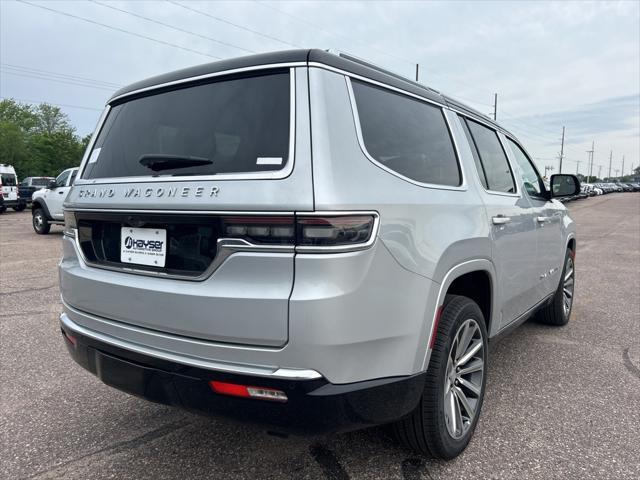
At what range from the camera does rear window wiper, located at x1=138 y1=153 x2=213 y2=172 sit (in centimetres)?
207

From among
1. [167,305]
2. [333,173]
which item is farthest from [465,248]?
[167,305]

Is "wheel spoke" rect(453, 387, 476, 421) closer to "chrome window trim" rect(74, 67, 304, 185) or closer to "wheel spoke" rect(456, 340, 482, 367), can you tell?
"wheel spoke" rect(456, 340, 482, 367)

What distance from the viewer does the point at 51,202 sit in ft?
41.8

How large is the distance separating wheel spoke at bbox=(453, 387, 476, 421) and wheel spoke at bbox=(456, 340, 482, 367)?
14 centimetres

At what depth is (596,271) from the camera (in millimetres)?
8117

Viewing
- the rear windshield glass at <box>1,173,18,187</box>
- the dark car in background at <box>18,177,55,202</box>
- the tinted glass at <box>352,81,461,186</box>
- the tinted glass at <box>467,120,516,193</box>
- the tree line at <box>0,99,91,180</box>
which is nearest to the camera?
the tinted glass at <box>352,81,461,186</box>

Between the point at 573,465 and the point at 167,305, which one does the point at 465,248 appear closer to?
the point at 573,465

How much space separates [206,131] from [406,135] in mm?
949

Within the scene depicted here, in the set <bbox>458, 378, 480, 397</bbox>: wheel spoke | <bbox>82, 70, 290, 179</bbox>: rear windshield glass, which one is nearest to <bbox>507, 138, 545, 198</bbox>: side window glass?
<bbox>458, 378, 480, 397</bbox>: wheel spoke

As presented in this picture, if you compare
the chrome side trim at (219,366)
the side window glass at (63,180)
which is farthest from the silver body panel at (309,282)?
the side window glass at (63,180)

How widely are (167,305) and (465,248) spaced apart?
145 cm

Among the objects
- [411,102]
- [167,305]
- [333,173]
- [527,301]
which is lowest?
[527,301]

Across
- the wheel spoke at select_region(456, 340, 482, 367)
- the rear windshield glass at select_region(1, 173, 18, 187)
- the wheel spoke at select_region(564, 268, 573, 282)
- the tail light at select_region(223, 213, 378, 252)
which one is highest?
the tail light at select_region(223, 213, 378, 252)

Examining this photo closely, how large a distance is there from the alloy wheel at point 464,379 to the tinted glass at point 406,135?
32.1 inches
